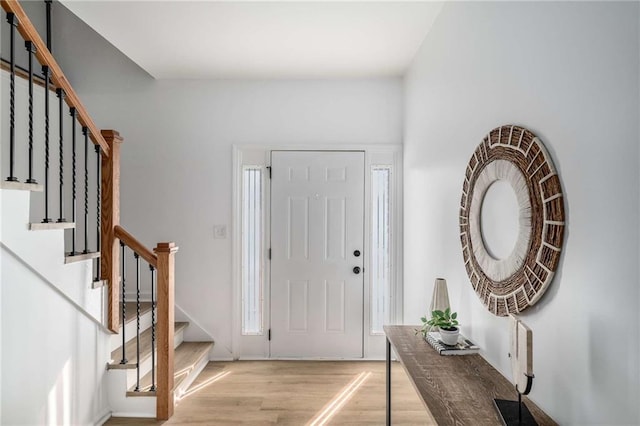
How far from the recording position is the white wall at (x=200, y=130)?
13.1 ft

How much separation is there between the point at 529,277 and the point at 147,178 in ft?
11.4

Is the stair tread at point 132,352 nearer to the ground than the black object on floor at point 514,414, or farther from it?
nearer to the ground

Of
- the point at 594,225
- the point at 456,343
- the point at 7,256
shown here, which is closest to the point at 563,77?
the point at 594,225

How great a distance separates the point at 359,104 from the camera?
398 centimetres

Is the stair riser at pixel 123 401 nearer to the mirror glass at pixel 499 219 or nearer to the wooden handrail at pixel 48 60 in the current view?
the wooden handrail at pixel 48 60

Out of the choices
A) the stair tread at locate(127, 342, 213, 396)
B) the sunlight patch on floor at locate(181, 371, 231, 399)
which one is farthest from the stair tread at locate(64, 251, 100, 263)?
the sunlight patch on floor at locate(181, 371, 231, 399)

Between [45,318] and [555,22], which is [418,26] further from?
[45,318]

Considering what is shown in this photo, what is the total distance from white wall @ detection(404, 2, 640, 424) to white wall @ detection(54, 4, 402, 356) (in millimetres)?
1810

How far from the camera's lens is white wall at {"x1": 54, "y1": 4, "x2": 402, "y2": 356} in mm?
3980

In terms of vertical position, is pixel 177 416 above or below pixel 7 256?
below

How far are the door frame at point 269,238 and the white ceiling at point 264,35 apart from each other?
26.9 inches

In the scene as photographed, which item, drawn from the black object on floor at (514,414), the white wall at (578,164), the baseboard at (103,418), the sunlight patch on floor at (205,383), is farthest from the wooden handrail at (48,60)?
the black object on floor at (514,414)

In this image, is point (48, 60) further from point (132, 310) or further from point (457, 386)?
point (457, 386)

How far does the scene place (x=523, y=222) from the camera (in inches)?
63.2
